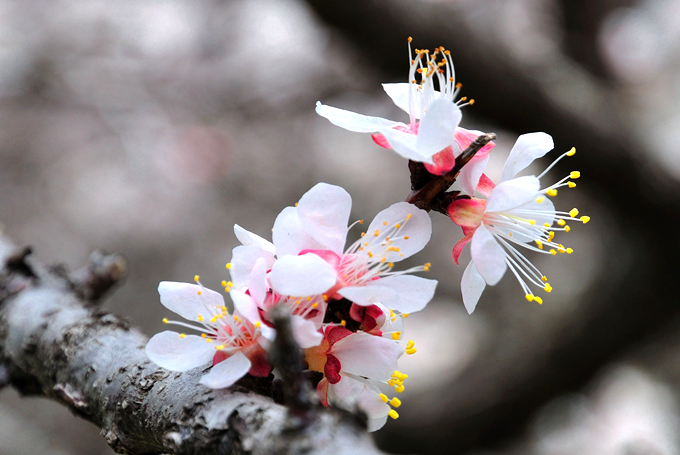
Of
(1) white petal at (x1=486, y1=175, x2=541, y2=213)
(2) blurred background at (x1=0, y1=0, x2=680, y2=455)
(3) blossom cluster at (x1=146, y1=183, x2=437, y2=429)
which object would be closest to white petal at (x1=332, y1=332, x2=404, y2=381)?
(3) blossom cluster at (x1=146, y1=183, x2=437, y2=429)

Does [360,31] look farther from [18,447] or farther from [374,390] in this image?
[18,447]

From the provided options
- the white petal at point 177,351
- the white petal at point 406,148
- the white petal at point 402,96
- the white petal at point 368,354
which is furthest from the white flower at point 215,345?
the white petal at point 402,96

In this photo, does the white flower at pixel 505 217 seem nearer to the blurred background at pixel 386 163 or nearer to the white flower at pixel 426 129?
the white flower at pixel 426 129

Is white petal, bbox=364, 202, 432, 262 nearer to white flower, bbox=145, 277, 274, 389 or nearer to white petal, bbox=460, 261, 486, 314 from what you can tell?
white petal, bbox=460, 261, 486, 314

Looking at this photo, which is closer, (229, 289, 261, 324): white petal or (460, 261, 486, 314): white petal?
(229, 289, 261, 324): white petal

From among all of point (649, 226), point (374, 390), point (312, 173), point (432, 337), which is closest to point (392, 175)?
point (312, 173)
